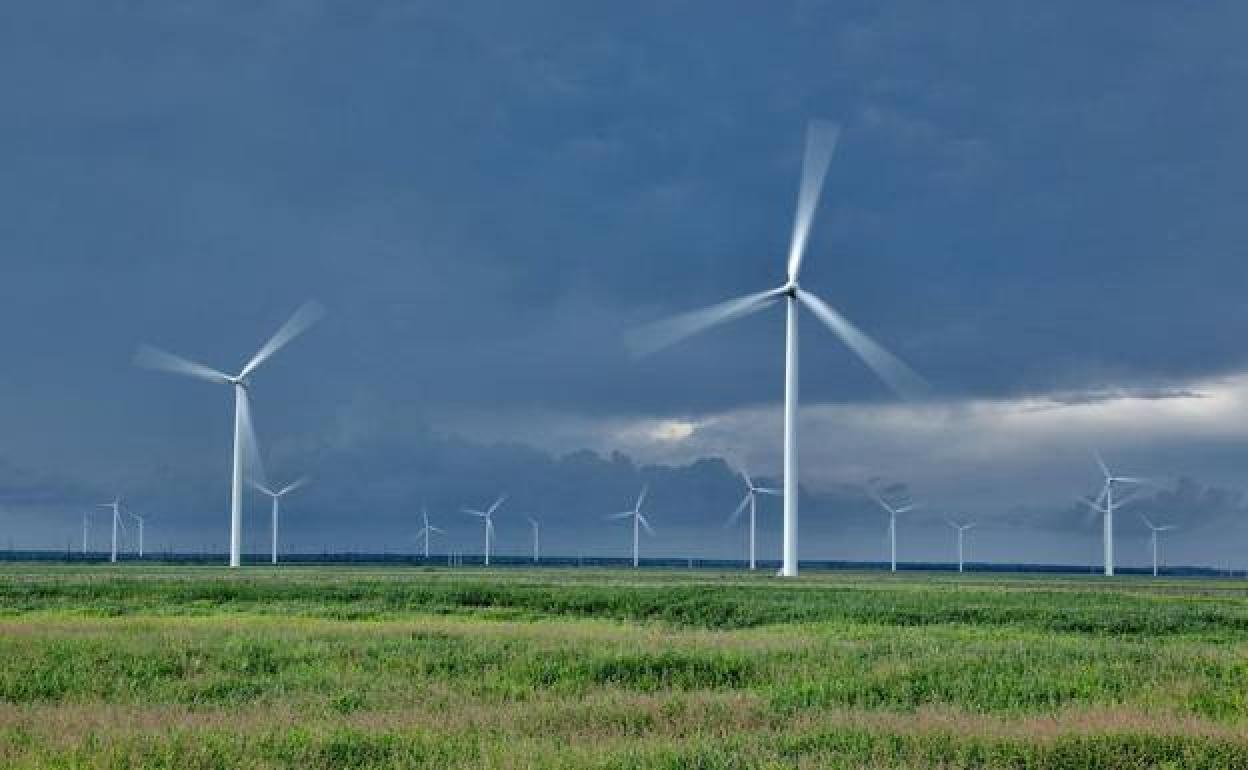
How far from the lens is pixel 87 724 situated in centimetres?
1777

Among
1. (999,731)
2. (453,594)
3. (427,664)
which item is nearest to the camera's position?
(999,731)

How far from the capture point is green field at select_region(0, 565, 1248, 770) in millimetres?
15820

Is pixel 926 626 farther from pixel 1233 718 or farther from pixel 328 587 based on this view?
pixel 328 587

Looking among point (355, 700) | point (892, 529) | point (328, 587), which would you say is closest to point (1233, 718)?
point (355, 700)

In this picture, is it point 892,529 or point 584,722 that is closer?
point 584,722

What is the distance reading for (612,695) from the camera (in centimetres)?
2150

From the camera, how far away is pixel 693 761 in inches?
589

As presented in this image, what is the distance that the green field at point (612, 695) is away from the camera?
51.9 feet

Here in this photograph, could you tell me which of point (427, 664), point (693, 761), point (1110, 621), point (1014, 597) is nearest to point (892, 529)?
point (1014, 597)

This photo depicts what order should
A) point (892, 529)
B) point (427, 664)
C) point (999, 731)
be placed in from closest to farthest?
point (999, 731) < point (427, 664) < point (892, 529)

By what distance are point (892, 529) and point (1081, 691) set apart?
13287 centimetres

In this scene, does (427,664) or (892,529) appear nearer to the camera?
(427,664)

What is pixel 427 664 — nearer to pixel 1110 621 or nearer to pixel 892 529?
pixel 1110 621

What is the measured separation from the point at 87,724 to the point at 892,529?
14030cm
